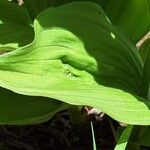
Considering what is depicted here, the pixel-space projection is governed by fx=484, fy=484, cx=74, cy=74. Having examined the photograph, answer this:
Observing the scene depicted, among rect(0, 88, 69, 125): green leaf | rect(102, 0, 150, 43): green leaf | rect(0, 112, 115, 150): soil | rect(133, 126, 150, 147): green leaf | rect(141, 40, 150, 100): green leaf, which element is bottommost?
rect(0, 112, 115, 150): soil

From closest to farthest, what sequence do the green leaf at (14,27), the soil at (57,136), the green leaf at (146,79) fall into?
the green leaf at (146,79) < the green leaf at (14,27) < the soil at (57,136)

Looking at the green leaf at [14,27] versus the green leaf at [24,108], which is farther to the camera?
the green leaf at [14,27]

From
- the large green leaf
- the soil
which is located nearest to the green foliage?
the large green leaf

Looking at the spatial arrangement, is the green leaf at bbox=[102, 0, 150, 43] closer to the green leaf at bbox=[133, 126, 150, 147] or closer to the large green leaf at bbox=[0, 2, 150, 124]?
the large green leaf at bbox=[0, 2, 150, 124]

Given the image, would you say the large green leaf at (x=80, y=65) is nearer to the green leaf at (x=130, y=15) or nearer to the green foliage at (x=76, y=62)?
the green foliage at (x=76, y=62)

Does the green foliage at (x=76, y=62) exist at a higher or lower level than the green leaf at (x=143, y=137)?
higher

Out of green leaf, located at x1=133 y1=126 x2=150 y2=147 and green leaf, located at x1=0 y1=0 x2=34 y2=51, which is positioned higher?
green leaf, located at x1=0 y1=0 x2=34 y2=51

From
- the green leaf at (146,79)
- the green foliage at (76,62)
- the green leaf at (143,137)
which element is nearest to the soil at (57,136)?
the green foliage at (76,62)

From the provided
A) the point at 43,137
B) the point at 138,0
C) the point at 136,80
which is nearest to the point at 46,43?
the point at 136,80
